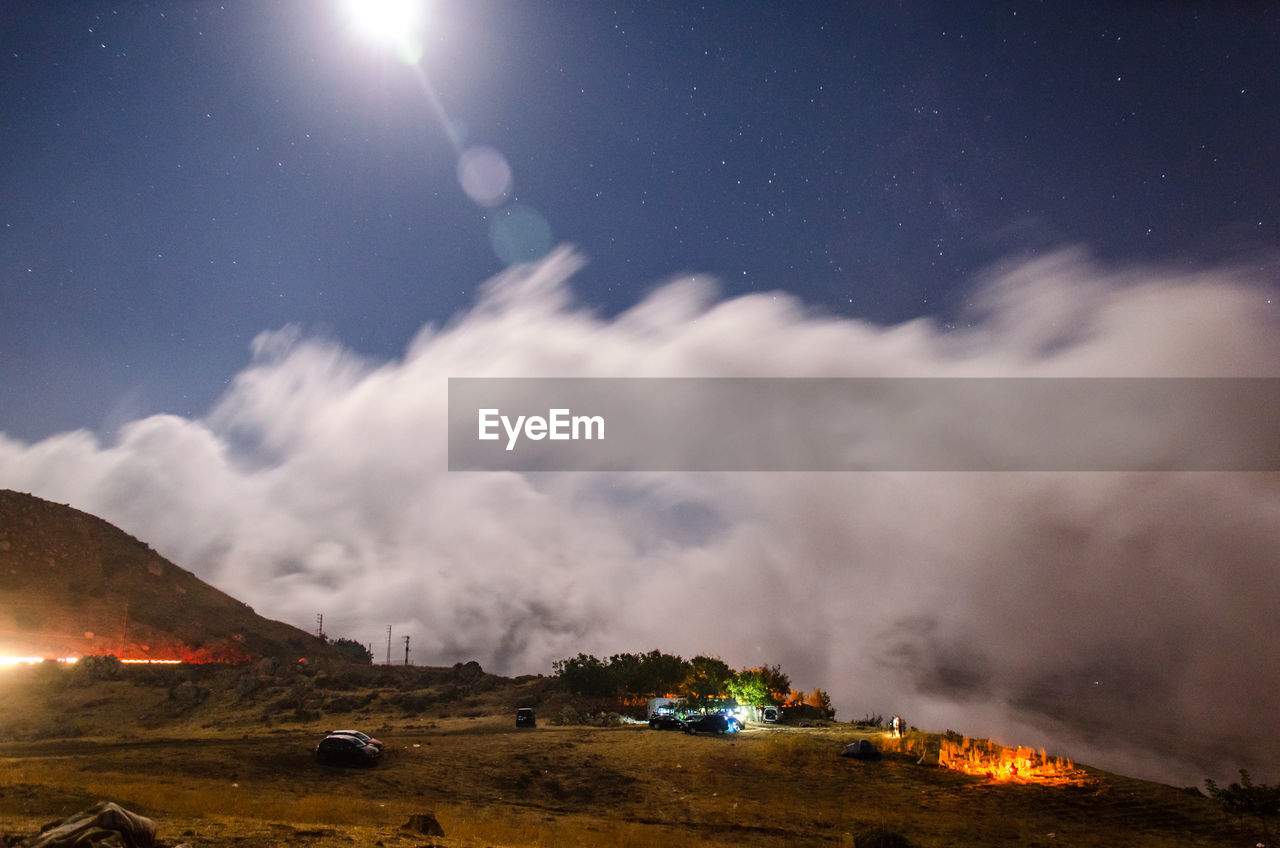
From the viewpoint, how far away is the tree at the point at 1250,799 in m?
36.2

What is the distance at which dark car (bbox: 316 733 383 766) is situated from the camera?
4609 centimetres

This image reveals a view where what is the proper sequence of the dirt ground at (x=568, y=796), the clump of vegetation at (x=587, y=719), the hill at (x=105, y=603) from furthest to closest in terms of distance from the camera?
the hill at (x=105, y=603) < the clump of vegetation at (x=587, y=719) < the dirt ground at (x=568, y=796)

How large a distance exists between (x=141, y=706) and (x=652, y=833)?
70.4 meters

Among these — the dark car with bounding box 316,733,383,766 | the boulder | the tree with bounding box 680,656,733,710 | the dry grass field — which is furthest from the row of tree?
the boulder

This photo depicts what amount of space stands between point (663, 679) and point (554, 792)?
187ft

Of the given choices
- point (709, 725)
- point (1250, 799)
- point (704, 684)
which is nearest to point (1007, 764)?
point (1250, 799)

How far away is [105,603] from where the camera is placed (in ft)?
449

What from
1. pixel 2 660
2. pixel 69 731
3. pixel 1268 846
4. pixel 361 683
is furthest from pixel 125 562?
pixel 1268 846

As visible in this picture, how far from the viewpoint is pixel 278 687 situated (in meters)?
86.9

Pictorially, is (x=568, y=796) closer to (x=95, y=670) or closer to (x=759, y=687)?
(x=759, y=687)

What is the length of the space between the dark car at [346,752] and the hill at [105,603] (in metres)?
92.6

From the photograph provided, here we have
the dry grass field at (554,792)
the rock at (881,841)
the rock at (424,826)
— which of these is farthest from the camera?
the rock at (881,841)

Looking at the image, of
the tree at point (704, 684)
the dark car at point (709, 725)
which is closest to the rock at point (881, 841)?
the dark car at point (709, 725)

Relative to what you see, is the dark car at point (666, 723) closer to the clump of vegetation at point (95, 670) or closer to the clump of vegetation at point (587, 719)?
the clump of vegetation at point (587, 719)
